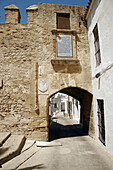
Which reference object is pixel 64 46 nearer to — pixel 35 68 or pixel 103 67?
pixel 35 68

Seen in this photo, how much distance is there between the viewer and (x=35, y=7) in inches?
227

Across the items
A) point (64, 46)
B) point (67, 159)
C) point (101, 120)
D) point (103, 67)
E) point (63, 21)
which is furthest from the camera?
point (63, 21)

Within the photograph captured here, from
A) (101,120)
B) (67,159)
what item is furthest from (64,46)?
(67,159)

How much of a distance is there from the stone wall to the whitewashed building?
2.01 feet

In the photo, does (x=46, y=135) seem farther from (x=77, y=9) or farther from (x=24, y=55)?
(x=77, y=9)

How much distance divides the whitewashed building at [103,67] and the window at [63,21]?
0.98m

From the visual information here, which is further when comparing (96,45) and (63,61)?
(63,61)

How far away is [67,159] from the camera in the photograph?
3.49m

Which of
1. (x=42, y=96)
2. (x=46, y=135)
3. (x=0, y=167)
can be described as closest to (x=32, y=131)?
(x=46, y=135)

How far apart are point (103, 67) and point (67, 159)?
2.96 m

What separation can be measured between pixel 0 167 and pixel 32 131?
83.5 inches

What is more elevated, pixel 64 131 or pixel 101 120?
pixel 101 120

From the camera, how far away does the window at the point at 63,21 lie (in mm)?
5812

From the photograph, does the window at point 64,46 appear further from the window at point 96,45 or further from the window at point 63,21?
the window at point 96,45
